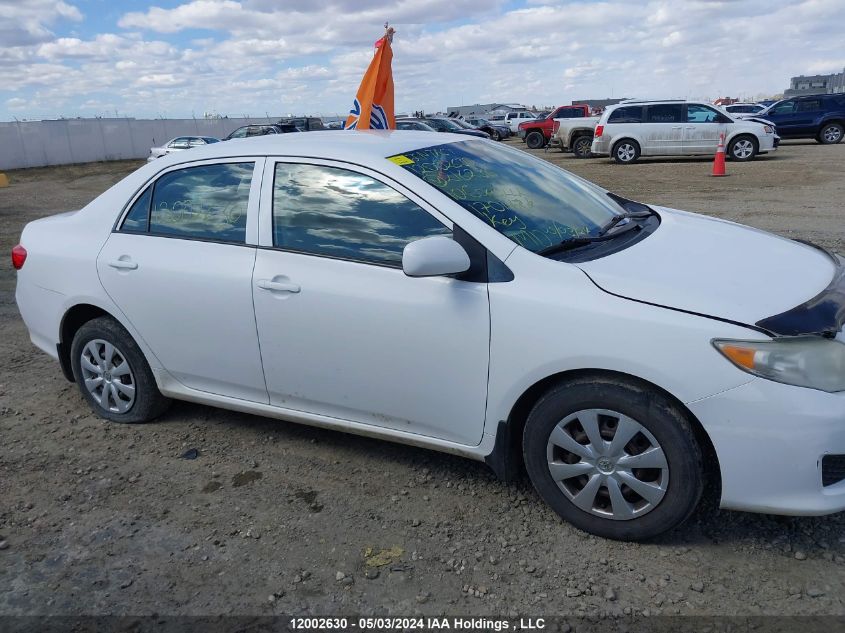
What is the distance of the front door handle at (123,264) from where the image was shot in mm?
3855

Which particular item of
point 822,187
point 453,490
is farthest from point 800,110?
point 453,490

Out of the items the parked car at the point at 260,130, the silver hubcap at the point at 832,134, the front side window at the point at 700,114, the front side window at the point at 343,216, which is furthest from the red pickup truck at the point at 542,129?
the front side window at the point at 343,216

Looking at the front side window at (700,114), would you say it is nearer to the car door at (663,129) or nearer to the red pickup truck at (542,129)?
the car door at (663,129)

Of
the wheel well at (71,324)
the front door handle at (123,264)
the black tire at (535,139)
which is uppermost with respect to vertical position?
the front door handle at (123,264)

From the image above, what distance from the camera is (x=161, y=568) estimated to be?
2.91m

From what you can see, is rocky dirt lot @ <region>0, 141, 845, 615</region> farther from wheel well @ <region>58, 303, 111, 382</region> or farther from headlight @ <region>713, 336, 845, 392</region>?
headlight @ <region>713, 336, 845, 392</region>

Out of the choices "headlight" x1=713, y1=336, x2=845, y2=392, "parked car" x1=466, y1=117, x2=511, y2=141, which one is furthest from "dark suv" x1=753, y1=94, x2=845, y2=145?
"headlight" x1=713, y1=336, x2=845, y2=392

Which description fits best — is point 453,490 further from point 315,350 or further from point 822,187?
point 822,187

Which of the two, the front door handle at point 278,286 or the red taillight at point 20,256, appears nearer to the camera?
the front door handle at point 278,286

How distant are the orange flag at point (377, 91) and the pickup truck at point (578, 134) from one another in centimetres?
1782

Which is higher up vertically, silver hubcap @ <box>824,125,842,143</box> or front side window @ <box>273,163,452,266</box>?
front side window @ <box>273,163,452,266</box>

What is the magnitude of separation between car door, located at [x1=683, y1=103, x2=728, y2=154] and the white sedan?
17.5 meters

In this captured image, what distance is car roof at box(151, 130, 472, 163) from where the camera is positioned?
3.44 meters

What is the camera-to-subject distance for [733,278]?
287 cm
